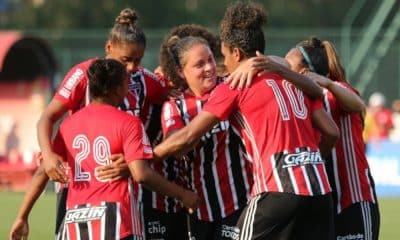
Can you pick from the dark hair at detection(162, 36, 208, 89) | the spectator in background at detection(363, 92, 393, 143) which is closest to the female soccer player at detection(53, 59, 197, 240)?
the dark hair at detection(162, 36, 208, 89)

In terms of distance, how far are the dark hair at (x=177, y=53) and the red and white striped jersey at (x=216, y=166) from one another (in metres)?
0.31

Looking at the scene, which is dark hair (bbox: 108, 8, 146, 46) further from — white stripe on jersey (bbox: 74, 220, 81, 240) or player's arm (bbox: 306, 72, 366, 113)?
white stripe on jersey (bbox: 74, 220, 81, 240)

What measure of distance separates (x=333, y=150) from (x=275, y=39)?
2319 cm

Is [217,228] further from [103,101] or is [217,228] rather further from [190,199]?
[103,101]

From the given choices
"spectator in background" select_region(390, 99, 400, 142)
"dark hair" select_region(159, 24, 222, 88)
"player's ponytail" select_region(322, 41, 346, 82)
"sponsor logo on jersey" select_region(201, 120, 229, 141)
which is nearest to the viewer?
"sponsor logo on jersey" select_region(201, 120, 229, 141)

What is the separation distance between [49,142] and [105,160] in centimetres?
55

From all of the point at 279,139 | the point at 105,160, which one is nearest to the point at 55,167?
the point at 105,160

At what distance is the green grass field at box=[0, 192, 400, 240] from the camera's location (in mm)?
13677

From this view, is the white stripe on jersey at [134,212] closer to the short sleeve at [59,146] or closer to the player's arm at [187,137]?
the player's arm at [187,137]

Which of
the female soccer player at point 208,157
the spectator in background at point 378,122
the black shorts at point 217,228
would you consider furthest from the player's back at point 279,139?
the spectator in background at point 378,122

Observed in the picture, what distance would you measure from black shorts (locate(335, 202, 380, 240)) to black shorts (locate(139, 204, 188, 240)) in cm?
109

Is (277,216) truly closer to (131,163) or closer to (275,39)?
(131,163)

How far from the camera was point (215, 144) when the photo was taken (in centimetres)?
755

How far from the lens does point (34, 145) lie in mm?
27734
